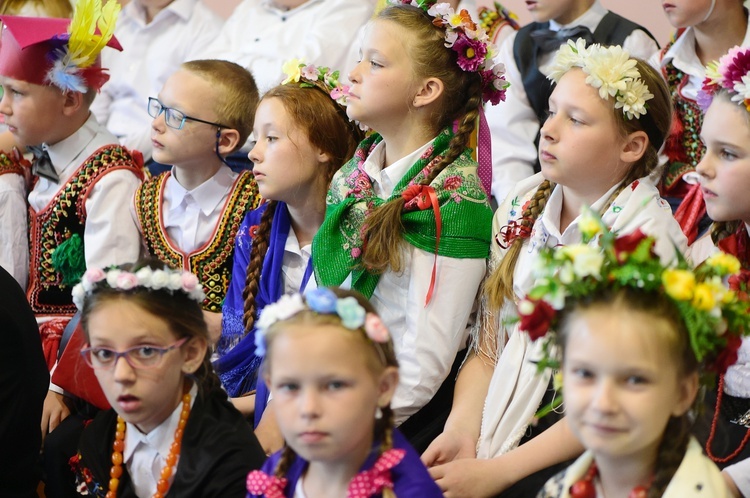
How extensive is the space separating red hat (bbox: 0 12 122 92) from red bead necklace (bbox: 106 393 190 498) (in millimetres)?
1218

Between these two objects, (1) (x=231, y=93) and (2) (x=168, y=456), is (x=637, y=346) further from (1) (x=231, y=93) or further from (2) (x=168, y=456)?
(1) (x=231, y=93)

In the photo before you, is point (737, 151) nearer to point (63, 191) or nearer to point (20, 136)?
point (63, 191)

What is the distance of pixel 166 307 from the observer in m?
1.87

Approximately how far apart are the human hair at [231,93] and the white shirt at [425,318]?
787 millimetres

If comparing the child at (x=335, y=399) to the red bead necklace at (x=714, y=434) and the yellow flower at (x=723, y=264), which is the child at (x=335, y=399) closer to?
the yellow flower at (x=723, y=264)

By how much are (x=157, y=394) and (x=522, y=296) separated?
754mm

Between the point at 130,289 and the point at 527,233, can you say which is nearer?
the point at 130,289

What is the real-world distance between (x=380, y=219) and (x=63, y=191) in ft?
3.44

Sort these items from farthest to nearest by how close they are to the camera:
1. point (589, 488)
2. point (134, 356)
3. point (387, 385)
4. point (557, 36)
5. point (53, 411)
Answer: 1. point (557, 36)
2. point (53, 411)
3. point (134, 356)
4. point (387, 385)
5. point (589, 488)

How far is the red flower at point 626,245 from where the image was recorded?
1.42 metres

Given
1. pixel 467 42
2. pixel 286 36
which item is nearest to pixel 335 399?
pixel 467 42

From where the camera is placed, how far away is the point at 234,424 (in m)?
1.86

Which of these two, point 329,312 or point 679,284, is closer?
point 679,284

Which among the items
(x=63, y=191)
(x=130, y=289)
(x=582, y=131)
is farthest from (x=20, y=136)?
(x=582, y=131)
